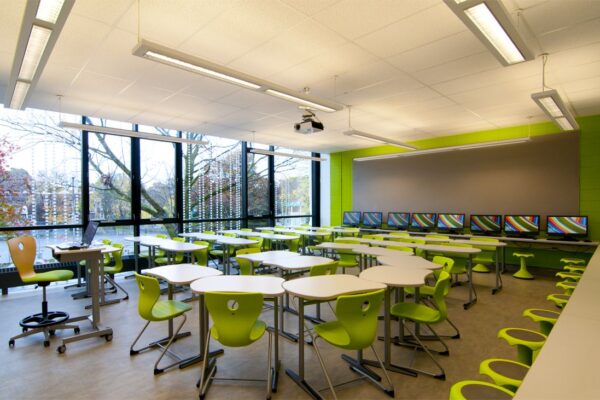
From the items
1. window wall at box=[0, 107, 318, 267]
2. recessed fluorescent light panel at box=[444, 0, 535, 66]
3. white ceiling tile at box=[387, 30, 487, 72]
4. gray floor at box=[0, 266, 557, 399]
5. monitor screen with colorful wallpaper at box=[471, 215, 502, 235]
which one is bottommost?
gray floor at box=[0, 266, 557, 399]

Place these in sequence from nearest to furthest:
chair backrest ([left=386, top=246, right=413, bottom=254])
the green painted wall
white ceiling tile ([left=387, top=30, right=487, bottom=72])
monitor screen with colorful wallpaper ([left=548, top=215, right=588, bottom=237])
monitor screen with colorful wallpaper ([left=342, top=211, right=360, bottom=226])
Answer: white ceiling tile ([left=387, top=30, right=487, bottom=72]) < chair backrest ([left=386, top=246, right=413, bottom=254]) < monitor screen with colorful wallpaper ([left=548, top=215, right=588, bottom=237]) < the green painted wall < monitor screen with colorful wallpaper ([left=342, top=211, right=360, bottom=226])

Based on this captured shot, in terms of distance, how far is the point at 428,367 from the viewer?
282 cm

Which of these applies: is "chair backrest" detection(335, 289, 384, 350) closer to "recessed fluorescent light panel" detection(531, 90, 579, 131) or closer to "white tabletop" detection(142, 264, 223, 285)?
"white tabletop" detection(142, 264, 223, 285)

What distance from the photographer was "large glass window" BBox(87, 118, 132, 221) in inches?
246

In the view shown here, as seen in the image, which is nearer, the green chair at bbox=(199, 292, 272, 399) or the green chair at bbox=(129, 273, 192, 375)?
the green chair at bbox=(199, 292, 272, 399)

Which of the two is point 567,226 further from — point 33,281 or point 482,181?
point 33,281

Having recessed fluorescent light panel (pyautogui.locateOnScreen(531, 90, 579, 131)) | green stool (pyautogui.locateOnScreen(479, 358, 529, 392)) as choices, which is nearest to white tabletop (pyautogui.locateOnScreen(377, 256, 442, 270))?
green stool (pyautogui.locateOnScreen(479, 358, 529, 392))

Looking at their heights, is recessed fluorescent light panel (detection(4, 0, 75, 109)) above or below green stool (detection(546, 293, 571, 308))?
above

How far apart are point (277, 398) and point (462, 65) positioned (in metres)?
3.89

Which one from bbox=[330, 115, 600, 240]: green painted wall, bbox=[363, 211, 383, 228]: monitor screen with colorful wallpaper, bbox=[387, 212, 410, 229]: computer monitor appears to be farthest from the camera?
bbox=[363, 211, 383, 228]: monitor screen with colorful wallpaper

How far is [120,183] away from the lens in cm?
656

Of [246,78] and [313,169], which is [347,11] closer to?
[246,78]

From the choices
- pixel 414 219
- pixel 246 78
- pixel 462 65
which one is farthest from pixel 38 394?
pixel 414 219

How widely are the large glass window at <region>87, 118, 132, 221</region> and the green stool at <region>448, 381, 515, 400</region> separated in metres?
6.69
